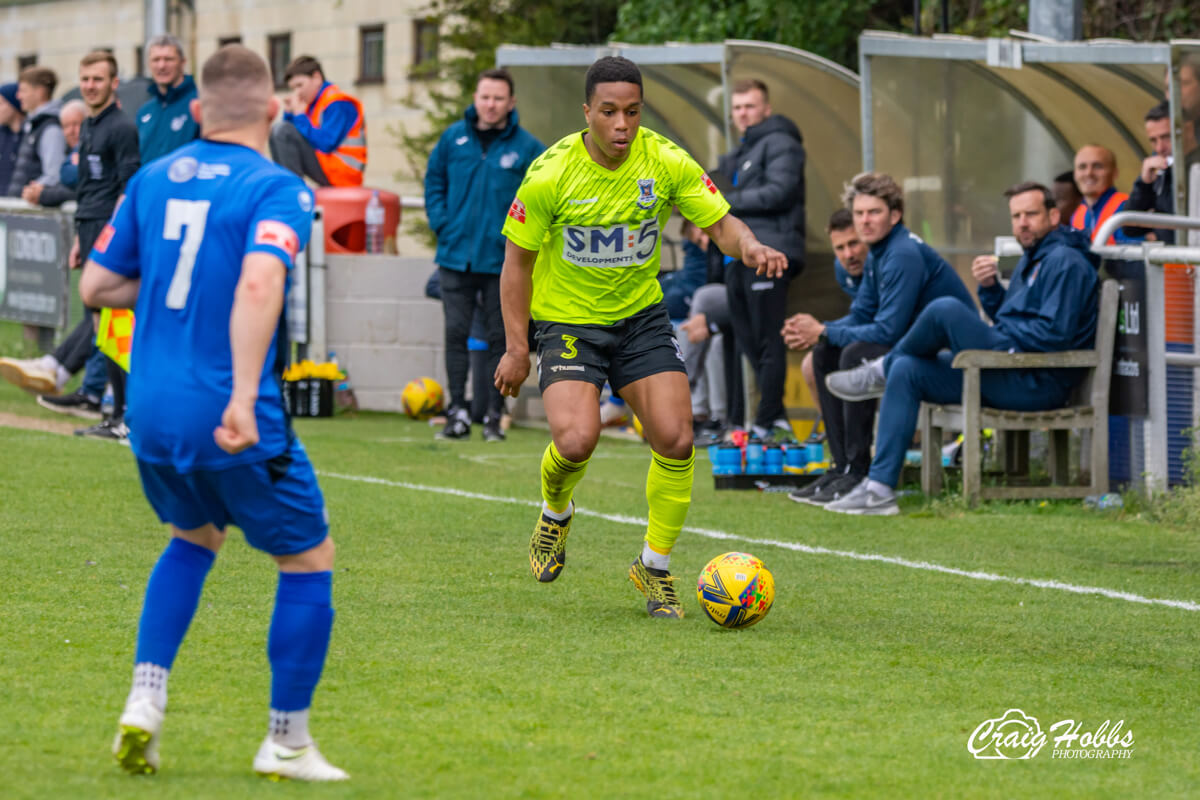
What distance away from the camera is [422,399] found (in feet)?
47.6

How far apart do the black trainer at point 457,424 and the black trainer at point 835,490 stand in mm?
3598

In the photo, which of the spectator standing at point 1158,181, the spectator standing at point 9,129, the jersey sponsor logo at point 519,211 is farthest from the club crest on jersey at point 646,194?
the spectator standing at point 9,129

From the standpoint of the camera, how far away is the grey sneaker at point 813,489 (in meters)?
9.95

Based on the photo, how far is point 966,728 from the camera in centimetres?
480

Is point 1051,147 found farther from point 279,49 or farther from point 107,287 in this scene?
point 279,49

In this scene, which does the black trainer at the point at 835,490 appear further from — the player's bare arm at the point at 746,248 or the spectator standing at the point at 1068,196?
the player's bare arm at the point at 746,248

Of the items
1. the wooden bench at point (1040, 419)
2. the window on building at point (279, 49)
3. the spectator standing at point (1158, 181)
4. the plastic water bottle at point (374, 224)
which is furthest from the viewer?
the window on building at point (279, 49)

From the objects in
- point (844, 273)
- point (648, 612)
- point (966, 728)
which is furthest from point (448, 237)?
point (966, 728)

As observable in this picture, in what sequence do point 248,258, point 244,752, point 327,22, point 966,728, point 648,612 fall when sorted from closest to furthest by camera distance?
point 248,258, point 244,752, point 966,728, point 648,612, point 327,22

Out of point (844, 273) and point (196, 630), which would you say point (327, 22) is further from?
point (196, 630)

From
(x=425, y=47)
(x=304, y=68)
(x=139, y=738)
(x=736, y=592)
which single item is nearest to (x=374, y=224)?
(x=304, y=68)

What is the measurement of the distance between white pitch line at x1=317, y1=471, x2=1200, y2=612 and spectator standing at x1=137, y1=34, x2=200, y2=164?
3.48 meters

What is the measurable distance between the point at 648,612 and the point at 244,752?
8.03ft

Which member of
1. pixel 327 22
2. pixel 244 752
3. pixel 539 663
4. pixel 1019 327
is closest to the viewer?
pixel 244 752
